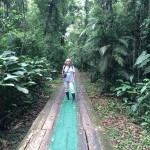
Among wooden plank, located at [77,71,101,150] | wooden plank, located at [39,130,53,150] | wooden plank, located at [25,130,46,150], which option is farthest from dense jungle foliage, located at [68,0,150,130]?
wooden plank, located at [25,130,46,150]

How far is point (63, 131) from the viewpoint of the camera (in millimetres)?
4602

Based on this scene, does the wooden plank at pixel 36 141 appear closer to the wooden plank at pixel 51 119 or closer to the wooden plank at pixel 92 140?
the wooden plank at pixel 51 119

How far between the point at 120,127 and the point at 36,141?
7.00 ft

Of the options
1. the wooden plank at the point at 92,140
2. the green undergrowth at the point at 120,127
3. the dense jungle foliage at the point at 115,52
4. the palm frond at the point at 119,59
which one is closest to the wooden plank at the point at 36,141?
the wooden plank at the point at 92,140

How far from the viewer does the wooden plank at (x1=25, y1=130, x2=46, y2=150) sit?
12.5ft

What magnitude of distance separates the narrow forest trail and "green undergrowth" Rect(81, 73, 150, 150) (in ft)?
1.37

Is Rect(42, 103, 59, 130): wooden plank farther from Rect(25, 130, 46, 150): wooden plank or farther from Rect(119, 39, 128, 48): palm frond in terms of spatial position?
Rect(119, 39, 128, 48): palm frond

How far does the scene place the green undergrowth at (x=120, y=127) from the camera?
4.18 metres

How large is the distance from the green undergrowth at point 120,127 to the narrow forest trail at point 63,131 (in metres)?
0.42

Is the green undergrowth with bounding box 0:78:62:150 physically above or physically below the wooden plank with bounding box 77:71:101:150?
below

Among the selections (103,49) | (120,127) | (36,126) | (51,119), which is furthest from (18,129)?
(103,49)

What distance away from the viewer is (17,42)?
400 inches

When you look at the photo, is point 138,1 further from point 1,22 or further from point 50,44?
point 50,44

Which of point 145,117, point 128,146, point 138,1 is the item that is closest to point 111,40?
point 138,1
